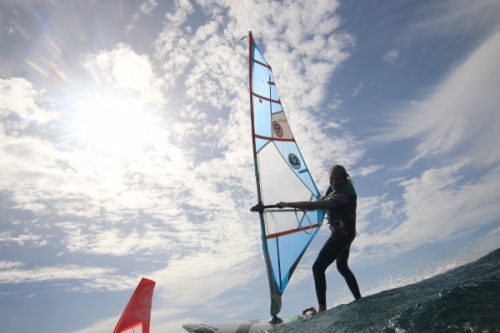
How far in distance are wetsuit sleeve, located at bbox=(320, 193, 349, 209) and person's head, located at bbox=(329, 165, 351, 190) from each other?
25 cm

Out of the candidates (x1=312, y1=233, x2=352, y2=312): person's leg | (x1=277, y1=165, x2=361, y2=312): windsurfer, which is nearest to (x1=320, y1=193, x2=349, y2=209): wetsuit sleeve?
(x1=277, y1=165, x2=361, y2=312): windsurfer

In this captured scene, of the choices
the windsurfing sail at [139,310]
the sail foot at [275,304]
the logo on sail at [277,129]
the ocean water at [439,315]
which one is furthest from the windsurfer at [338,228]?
the windsurfing sail at [139,310]

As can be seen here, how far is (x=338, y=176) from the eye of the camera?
5027 mm

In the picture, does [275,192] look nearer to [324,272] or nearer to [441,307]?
[324,272]

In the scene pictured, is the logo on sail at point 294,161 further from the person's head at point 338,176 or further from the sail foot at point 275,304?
the sail foot at point 275,304

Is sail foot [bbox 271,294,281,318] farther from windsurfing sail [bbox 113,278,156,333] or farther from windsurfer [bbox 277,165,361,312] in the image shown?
windsurfing sail [bbox 113,278,156,333]

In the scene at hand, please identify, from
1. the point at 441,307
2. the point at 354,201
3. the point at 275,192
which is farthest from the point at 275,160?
the point at 441,307

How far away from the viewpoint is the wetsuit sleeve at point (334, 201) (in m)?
4.78

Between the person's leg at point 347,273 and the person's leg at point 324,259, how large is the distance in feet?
0.59

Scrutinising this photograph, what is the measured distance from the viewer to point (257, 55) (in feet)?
28.8

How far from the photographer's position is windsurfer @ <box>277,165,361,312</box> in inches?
190

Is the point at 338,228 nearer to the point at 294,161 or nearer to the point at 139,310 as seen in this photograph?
the point at 294,161

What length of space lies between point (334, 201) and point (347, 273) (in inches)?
49.7

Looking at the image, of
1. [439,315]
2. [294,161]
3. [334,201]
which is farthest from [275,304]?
[294,161]
